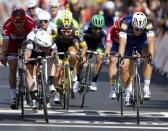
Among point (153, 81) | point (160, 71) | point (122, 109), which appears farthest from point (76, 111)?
point (160, 71)

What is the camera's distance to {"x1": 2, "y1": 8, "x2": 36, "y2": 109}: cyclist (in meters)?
20.8

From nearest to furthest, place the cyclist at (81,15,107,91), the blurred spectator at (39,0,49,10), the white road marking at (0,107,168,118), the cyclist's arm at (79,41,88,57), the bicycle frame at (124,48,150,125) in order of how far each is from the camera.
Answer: the bicycle frame at (124,48,150,125) → the white road marking at (0,107,168,118) → the cyclist's arm at (79,41,88,57) → the cyclist at (81,15,107,91) → the blurred spectator at (39,0,49,10)

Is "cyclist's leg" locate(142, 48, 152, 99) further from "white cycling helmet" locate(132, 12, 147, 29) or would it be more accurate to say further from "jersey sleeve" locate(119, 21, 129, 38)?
"white cycling helmet" locate(132, 12, 147, 29)

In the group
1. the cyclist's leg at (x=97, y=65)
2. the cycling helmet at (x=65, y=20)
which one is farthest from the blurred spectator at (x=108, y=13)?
the cycling helmet at (x=65, y=20)

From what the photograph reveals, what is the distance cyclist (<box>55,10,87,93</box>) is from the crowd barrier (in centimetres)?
1058

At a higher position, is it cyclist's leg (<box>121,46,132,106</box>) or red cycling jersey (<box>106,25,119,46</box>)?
red cycling jersey (<box>106,25,119,46</box>)

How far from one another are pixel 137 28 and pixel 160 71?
13910 millimetres

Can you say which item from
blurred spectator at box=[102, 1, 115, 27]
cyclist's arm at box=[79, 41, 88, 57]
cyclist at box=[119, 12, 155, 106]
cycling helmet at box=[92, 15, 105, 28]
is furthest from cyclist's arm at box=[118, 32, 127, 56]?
blurred spectator at box=[102, 1, 115, 27]

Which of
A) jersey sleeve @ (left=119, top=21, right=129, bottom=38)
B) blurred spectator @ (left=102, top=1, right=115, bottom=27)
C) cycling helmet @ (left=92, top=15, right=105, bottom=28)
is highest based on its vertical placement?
blurred spectator @ (left=102, top=1, right=115, bottom=27)

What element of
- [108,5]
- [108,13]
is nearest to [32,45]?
[108,13]

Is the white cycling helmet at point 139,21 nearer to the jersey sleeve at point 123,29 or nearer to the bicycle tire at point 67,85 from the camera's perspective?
the jersey sleeve at point 123,29

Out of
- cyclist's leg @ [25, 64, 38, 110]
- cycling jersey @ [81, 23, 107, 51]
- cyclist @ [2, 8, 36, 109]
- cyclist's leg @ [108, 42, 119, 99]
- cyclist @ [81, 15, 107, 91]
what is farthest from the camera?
cycling jersey @ [81, 23, 107, 51]

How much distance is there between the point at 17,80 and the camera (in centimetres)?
2088

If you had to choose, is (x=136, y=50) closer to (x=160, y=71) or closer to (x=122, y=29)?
(x=122, y=29)
